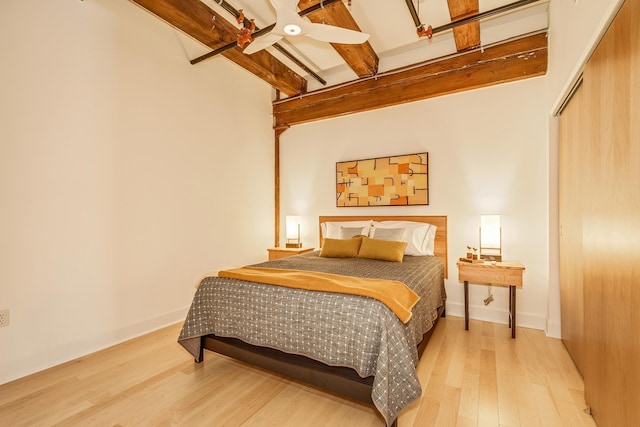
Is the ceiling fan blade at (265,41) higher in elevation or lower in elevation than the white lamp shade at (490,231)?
higher

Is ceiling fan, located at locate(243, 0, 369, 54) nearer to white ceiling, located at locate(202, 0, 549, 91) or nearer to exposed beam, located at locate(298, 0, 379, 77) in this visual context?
exposed beam, located at locate(298, 0, 379, 77)

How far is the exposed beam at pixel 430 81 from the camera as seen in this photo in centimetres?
294

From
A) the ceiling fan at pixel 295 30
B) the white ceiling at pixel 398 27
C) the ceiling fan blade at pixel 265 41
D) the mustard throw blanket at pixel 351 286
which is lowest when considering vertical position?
the mustard throw blanket at pixel 351 286

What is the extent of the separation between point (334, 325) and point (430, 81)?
3.00m

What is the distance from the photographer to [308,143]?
14.5ft

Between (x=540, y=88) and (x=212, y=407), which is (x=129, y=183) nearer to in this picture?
(x=212, y=407)

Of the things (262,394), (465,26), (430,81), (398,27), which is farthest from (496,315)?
(398,27)

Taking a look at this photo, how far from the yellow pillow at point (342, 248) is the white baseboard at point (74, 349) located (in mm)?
1792

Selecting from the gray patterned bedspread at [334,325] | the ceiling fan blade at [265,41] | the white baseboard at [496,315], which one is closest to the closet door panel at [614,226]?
the gray patterned bedspread at [334,325]

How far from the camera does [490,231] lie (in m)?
2.98

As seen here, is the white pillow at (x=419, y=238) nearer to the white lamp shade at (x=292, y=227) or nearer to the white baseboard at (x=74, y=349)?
the white lamp shade at (x=292, y=227)

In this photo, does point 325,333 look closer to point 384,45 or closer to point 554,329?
point 554,329

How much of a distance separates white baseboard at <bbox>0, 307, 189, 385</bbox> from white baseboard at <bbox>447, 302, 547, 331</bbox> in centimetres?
310

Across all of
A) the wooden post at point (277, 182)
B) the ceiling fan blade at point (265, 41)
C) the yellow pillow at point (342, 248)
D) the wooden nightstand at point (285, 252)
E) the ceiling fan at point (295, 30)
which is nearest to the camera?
the ceiling fan at point (295, 30)
